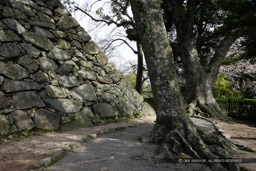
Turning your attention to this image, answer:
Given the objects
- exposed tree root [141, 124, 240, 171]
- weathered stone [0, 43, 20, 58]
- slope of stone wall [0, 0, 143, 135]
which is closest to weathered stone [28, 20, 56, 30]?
slope of stone wall [0, 0, 143, 135]

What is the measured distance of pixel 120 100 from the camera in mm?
6855

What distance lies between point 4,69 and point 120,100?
3.94 m

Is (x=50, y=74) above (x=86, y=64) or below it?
below

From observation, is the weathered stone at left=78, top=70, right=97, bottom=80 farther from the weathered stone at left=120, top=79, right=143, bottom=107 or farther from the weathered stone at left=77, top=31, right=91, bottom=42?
the weathered stone at left=120, top=79, right=143, bottom=107

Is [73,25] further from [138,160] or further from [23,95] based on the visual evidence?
[138,160]

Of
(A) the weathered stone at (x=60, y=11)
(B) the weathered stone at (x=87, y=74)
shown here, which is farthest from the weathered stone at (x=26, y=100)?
(A) the weathered stone at (x=60, y=11)

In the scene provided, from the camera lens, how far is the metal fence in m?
7.60

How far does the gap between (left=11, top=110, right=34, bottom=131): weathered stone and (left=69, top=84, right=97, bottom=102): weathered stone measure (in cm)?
153

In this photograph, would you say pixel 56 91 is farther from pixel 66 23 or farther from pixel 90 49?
pixel 66 23

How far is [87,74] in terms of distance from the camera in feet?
20.2

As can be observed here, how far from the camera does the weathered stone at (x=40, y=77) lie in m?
4.86

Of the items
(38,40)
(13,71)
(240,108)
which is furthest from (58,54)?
(240,108)

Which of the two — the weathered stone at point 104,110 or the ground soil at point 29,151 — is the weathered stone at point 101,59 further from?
the ground soil at point 29,151

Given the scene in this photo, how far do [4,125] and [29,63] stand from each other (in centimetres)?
186
